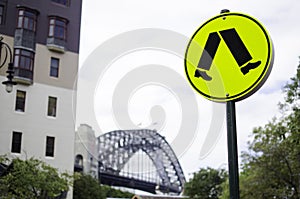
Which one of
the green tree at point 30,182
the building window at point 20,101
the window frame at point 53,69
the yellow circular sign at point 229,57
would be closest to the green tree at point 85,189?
the window frame at point 53,69

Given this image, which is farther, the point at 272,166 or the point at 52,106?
the point at 52,106

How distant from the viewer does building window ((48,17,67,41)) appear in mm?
28359

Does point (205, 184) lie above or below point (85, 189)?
above

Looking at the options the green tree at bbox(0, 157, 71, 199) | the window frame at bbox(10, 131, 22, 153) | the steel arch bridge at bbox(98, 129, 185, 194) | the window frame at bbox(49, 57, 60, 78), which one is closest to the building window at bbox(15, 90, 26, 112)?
the window frame at bbox(10, 131, 22, 153)

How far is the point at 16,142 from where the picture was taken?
25719mm

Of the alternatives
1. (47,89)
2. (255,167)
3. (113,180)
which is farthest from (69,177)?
(113,180)

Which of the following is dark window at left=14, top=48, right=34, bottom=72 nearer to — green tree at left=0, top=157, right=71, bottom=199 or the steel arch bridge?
green tree at left=0, top=157, right=71, bottom=199

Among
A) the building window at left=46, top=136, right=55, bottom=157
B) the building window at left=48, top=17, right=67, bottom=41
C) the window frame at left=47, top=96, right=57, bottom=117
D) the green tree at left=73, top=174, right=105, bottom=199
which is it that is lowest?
the green tree at left=73, top=174, right=105, bottom=199

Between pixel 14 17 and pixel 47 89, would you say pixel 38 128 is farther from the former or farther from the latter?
pixel 14 17

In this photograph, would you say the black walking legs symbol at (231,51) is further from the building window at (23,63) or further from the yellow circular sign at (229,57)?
the building window at (23,63)

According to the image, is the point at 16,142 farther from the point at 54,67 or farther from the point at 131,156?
the point at 131,156

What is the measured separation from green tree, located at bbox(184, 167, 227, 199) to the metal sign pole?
1637 inches

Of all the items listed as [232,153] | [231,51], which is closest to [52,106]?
[231,51]

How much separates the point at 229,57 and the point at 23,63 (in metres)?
25.8
